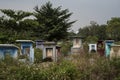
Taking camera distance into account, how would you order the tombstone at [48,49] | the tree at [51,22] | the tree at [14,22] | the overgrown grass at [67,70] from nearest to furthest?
the overgrown grass at [67,70] < the tombstone at [48,49] < the tree at [14,22] < the tree at [51,22]

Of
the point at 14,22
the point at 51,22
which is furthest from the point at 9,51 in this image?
the point at 51,22

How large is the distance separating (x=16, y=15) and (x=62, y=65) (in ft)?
93.6

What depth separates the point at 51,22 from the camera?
159 feet

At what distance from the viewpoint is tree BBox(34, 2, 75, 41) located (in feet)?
154

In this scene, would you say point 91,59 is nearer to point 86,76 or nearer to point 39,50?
point 86,76

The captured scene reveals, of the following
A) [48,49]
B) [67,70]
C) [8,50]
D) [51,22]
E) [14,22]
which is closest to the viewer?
[67,70]

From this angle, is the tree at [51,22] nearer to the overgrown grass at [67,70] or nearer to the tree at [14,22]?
the tree at [14,22]

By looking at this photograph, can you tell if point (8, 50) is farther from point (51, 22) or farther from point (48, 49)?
point (51, 22)

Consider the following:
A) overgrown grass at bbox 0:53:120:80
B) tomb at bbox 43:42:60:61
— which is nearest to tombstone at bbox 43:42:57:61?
tomb at bbox 43:42:60:61

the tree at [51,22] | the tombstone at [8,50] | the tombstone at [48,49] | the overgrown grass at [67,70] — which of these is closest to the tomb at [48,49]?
the tombstone at [48,49]

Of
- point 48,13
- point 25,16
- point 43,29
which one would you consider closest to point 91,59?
point 25,16

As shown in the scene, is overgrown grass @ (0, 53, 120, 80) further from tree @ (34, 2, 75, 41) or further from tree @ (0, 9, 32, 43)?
tree @ (34, 2, 75, 41)

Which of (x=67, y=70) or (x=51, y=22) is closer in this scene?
(x=67, y=70)

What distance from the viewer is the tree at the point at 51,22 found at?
4703 cm
